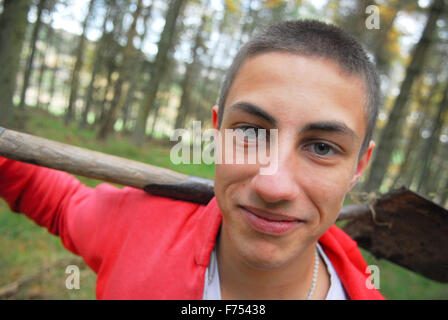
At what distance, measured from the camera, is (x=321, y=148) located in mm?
1264

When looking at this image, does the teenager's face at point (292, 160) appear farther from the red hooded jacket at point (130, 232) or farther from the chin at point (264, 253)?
the red hooded jacket at point (130, 232)

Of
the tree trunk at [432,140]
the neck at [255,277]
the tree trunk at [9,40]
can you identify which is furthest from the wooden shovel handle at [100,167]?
the tree trunk at [9,40]

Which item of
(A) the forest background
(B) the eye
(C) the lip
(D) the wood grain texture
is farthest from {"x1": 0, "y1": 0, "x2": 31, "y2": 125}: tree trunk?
(C) the lip

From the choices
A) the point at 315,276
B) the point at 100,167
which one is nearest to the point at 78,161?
the point at 100,167

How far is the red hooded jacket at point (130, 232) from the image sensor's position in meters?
1.41

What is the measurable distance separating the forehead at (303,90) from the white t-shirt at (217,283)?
2.94 feet

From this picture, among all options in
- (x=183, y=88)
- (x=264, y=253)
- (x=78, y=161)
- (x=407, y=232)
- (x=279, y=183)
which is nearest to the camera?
(x=279, y=183)

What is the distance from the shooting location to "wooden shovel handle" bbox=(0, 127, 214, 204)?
1458 millimetres

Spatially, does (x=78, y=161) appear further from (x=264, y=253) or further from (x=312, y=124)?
(x=312, y=124)

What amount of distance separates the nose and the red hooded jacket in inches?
21.0

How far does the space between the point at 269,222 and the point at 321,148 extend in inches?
17.0

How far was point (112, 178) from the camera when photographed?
1623 mm

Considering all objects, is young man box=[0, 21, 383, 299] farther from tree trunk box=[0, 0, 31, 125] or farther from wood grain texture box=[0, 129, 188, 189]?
tree trunk box=[0, 0, 31, 125]
